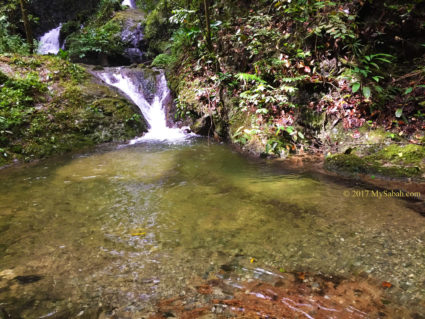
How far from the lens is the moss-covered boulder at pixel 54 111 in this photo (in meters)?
6.65

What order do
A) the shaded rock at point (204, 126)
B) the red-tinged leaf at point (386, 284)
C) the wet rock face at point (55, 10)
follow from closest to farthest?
the red-tinged leaf at point (386, 284) → the shaded rock at point (204, 126) → the wet rock face at point (55, 10)

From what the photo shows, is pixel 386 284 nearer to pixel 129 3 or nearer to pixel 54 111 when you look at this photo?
pixel 54 111

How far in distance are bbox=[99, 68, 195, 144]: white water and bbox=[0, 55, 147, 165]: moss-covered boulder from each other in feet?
1.71

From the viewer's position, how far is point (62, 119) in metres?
7.61

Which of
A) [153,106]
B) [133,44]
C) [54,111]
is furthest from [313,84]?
[133,44]

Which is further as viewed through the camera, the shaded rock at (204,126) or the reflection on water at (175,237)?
the shaded rock at (204,126)

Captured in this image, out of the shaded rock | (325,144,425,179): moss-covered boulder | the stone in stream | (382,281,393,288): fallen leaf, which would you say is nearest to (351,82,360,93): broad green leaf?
(325,144,425,179): moss-covered boulder

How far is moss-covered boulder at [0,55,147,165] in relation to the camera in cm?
665

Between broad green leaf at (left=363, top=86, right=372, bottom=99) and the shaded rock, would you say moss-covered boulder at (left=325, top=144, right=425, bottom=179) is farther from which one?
the shaded rock

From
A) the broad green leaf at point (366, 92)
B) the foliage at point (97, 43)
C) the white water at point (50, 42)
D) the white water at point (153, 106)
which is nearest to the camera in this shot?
the broad green leaf at point (366, 92)

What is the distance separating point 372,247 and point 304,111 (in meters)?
3.70

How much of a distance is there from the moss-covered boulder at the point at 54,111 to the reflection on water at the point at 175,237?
7.98 feet

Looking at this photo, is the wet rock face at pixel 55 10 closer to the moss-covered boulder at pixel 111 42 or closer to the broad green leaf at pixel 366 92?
the moss-covered boulder at pixel 111 42

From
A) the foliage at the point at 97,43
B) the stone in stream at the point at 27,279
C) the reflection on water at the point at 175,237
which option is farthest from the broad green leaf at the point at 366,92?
the foliage at the point at 97,43
